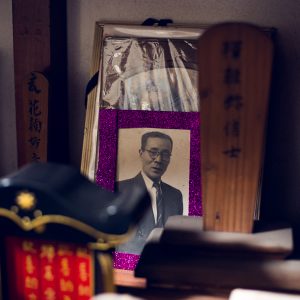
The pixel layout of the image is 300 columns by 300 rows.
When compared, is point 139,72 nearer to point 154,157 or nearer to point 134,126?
point 134,126

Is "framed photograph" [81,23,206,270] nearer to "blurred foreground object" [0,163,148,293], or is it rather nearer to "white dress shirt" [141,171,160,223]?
"white dress shirt" [141,171,160,223]

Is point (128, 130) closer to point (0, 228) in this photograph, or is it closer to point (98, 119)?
point (98, 119)

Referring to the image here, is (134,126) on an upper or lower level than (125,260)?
upper

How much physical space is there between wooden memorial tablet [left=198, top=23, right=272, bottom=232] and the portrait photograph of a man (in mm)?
616

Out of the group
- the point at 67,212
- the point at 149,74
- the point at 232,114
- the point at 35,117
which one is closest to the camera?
the point at 67,212

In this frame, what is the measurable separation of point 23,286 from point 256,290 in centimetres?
78

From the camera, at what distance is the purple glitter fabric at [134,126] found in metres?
2.39

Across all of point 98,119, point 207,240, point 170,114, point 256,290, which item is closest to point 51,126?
point 98,119

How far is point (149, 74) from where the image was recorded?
2.41m

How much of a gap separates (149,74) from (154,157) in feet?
1.30

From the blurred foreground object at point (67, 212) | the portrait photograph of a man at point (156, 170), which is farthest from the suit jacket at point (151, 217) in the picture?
the blurred foreground object at point (67, 212)

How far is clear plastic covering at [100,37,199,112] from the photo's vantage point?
2379 mm

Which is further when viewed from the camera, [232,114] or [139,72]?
[139,72]

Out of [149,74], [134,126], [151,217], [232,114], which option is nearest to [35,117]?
[134,126]
